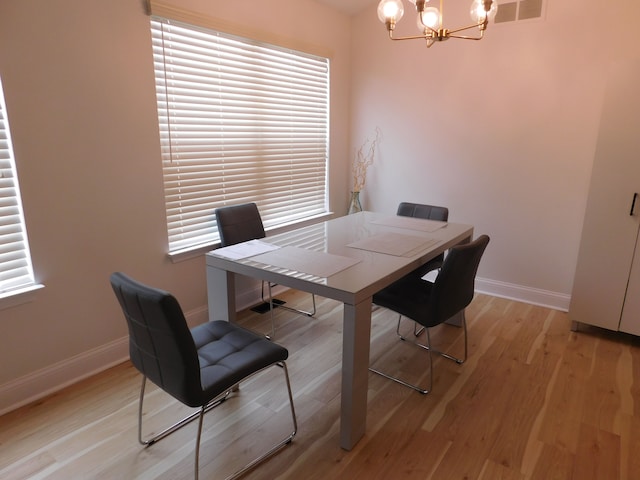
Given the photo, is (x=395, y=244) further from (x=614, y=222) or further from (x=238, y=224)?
(x=614, y=222)

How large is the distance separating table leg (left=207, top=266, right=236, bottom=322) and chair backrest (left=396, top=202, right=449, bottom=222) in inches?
66.4

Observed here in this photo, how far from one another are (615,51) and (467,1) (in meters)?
1.18

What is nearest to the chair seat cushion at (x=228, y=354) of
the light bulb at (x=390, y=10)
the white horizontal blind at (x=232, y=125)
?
the white horizontal blind at (x=232, y=125)

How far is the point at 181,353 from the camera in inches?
56.6

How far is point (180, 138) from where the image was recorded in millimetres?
2771

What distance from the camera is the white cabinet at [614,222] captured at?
2617 mm

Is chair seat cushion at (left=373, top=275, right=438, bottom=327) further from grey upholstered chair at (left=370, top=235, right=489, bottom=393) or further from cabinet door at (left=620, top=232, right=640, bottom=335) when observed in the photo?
cabinet door at (left=620, top=232, right=640, bottom=335)

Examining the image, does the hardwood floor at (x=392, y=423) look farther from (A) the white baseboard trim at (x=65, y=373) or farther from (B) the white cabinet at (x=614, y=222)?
(B) the white cabinet at (x=614, y=222)

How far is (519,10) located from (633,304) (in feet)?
7.62

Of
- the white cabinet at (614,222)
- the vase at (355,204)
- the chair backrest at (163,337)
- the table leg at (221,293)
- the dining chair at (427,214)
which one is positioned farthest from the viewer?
the vase at (355,204)

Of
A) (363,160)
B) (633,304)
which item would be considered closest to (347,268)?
(633,304)

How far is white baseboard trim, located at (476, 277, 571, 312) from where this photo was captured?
11.4 ft

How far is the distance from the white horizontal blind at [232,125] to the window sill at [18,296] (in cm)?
87

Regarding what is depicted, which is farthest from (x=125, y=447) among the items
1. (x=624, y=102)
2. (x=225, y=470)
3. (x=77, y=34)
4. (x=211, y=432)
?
(x=624, y=102)
